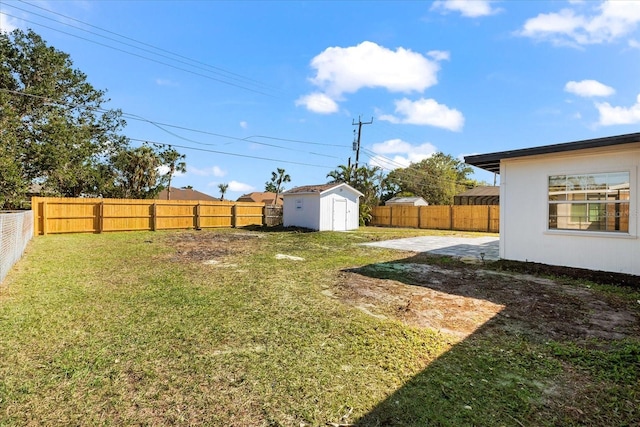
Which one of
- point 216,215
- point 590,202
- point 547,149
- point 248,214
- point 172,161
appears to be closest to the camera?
point 590,202

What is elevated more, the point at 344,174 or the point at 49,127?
the point at 49,127

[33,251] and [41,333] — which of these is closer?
[41,333]

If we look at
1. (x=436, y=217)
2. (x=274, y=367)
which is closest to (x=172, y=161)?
(x=436, y=217)

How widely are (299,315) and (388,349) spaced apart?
132 cm

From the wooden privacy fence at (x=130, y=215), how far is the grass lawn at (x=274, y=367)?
10471mm

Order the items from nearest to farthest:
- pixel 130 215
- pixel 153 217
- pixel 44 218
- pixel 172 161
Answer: pixel 44 218
pixel 130 215
pixel 153 217
pixel 172 161

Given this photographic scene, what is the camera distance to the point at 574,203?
676 cm

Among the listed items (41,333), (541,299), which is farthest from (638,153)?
(41,333)

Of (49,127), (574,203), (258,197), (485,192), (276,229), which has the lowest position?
(276,229)

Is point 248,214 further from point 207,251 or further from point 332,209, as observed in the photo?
point 207,251

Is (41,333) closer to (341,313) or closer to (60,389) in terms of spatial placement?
(60,389)

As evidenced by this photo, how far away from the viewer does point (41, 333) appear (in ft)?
11.0

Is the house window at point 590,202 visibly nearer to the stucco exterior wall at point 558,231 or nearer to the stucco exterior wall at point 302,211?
the stucco exterior wall at point 558,231

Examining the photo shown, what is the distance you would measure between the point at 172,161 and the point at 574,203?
2603 centimetres
